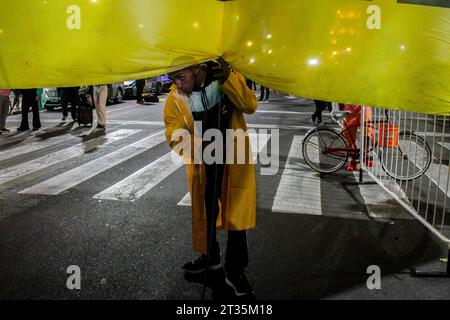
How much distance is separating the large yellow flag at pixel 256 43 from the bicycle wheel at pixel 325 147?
4.55m

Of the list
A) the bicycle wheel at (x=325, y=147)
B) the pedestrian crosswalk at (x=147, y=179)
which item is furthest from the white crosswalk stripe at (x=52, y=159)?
the bicycle wheel at (x=325, y=147)

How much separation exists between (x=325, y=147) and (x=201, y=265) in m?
4.11

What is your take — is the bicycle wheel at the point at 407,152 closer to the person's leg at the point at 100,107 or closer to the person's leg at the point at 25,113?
the person's leg at the point at 100,107

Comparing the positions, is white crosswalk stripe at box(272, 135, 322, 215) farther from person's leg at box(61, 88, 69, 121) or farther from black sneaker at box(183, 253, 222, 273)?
person's leg at box(61, 88, 69, 121)

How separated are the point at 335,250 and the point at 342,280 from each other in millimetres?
593

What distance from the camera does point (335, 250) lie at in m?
4.12

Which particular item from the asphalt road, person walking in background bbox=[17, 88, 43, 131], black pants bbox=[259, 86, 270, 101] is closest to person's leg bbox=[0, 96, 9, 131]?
A: person walking in background bbox=[17, 88, 43, 131]

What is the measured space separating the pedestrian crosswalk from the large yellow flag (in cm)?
295

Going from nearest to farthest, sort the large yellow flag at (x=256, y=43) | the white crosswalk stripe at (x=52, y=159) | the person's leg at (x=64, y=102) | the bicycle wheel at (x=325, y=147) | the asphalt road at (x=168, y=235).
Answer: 1. the large yellow flag at (x=256, y=43)
2. the asphalt road at (x=168, y=235)
3. the white crosswalk stripe at (x=52, y=159)
4. the bicycle wheel at (x=325, y=147)
5. the person's leg at (x=64, y=102)

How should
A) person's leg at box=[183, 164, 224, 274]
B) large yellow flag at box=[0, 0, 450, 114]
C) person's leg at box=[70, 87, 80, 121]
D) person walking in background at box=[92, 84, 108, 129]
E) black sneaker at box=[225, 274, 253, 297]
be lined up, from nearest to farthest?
large yellow flag at box=[0, 0, 450, 114] → person's leg at box=[183, 164, 224, 274] → black sneaker at box=[225, 274, 253, 297] → person walking in background at box=[92, 84, 108, 129] → person's leg at box=[70, 87, 80, 121]

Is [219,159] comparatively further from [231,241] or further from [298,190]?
[298,190]

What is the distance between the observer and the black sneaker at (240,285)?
3266 mm

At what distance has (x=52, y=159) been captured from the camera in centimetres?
779

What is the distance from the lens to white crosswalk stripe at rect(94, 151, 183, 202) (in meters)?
5.71
